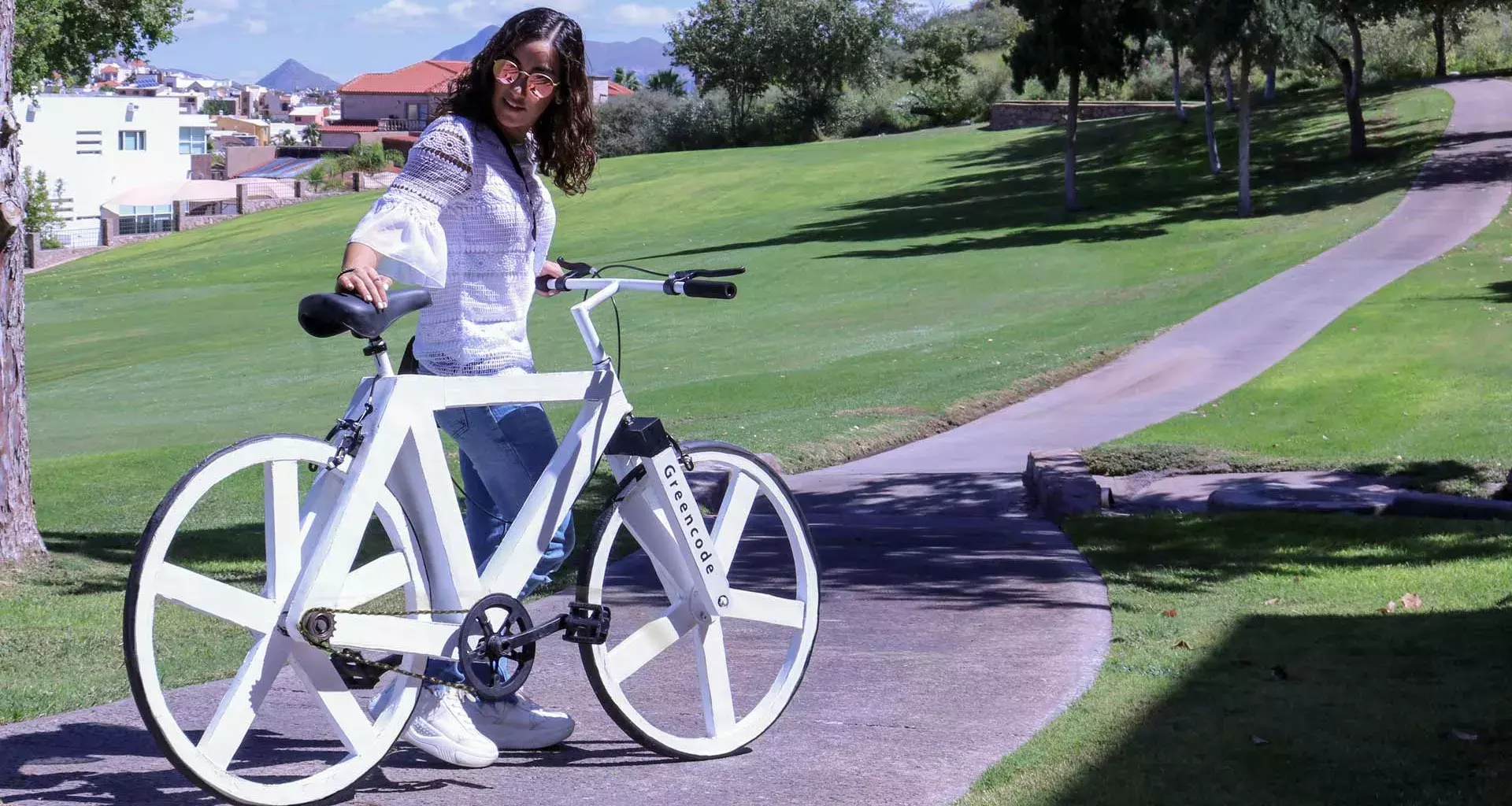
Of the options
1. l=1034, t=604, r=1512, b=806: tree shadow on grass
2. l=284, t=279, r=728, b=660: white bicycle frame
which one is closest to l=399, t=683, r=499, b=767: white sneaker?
l=284, t=279, r=728, b=660: white bicycle frame

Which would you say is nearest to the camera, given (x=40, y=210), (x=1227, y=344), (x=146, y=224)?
(x=1227, y=344)

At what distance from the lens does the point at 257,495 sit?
11.8 meters

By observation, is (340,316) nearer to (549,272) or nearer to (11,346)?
(549,272)

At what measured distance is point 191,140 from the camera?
115 m

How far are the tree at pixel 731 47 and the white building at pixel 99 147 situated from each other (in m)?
31.6

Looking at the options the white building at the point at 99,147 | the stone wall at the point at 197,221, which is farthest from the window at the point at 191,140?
the stone wall at the point at 197,221

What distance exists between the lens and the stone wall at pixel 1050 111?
7131cm

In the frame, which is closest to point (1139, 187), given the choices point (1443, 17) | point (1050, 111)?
point (1443, 17)

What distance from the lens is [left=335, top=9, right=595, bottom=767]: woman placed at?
4250mm

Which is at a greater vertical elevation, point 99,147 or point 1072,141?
point 99,147

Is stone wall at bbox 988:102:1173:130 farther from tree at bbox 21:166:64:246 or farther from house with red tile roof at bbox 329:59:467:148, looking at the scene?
house with red tile roof at bbox 329:59:467:148

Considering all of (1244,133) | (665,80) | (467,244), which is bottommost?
(467,244)

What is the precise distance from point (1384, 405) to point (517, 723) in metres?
13.7

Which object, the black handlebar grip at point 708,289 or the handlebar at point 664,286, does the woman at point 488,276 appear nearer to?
the handlebar at point 664,286
